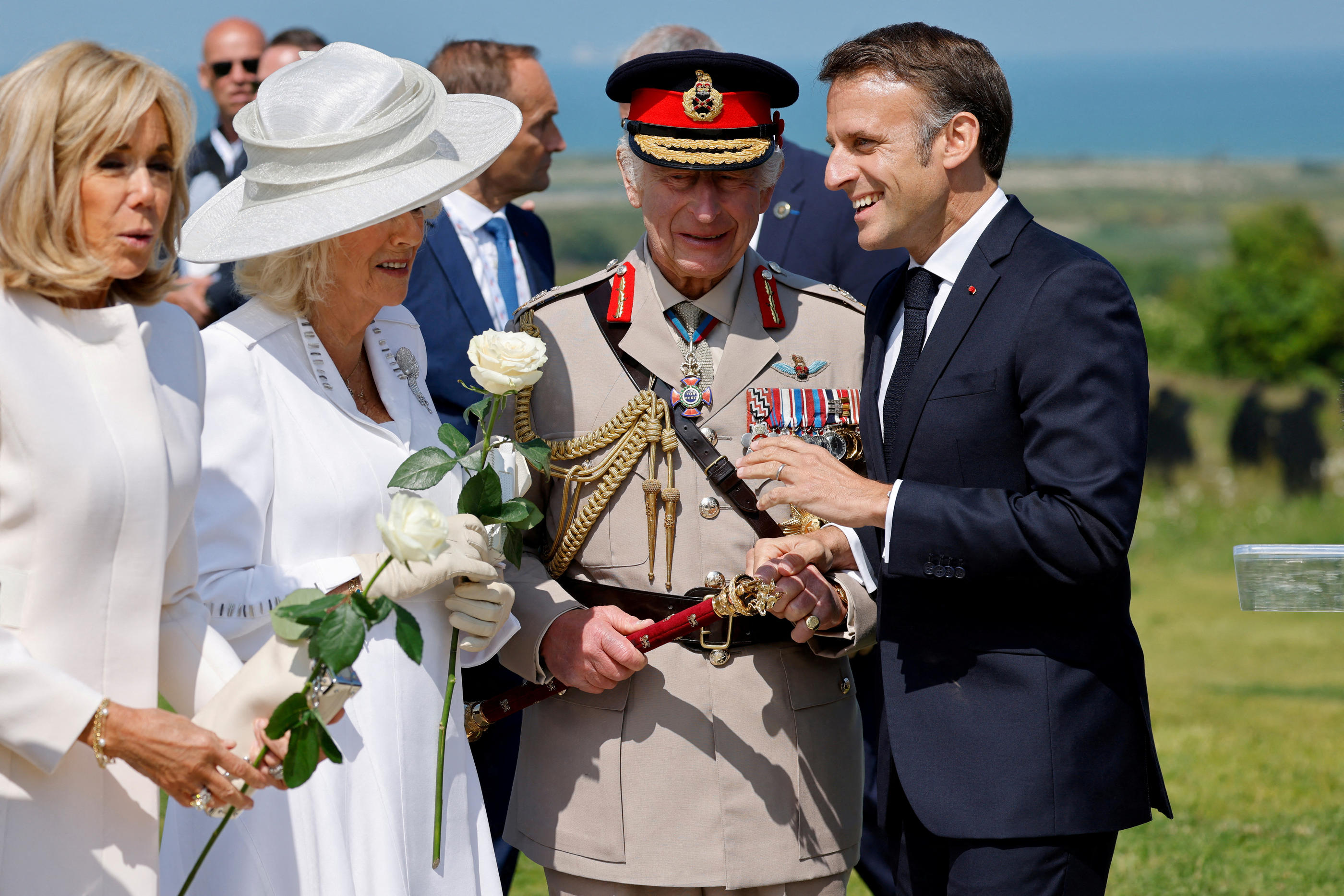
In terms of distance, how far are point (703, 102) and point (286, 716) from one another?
1.60 m

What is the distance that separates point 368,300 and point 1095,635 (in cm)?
155

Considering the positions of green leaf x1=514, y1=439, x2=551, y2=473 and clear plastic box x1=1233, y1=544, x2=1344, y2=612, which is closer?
clear plastic box x1=1233, y1=544, x2=1344, y2=612

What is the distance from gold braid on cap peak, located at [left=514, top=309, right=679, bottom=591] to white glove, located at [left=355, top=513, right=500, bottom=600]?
1.36ft

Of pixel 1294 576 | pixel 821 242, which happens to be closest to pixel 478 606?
pixel 1294 576

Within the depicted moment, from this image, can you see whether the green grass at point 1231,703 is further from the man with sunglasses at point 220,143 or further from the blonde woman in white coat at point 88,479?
the blonde woman in white coat at point 88,479

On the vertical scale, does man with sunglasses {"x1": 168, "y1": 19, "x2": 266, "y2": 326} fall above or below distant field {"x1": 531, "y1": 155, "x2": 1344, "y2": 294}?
above

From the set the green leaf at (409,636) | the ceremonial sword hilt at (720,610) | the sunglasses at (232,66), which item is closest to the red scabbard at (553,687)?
the ceremonial sword hilt at (720,610)

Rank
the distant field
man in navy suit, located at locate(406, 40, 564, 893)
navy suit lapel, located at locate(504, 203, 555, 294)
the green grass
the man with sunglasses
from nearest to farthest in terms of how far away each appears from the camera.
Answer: man in navy suit, located at locate(406, 40, 564, 893) → the green grass → navy suit lapel, located at locate(504, 203, 555, 294) → the man with sunglasses → the distant field

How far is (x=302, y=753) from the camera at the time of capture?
224cm

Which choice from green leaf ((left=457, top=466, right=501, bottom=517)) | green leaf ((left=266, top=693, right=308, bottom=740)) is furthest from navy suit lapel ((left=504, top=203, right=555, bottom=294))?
green leaf ((left=266, top=693, right=308, bottom=740))

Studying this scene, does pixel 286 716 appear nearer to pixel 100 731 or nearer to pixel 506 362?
pixel 100 731

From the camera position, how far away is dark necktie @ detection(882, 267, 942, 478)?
293 cm

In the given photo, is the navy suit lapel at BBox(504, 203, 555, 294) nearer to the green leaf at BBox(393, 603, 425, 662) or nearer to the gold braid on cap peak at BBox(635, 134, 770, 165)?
the gold braid on cap peak at BBox(635, 134, 770, 165)

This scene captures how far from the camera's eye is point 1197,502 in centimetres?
1579
